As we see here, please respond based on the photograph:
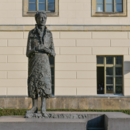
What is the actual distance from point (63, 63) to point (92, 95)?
2677 millimetres

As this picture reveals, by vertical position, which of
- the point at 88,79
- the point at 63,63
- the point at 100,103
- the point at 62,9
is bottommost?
the point at 100,103

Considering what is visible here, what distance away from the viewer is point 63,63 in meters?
15.5

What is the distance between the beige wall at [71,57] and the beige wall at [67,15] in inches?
29.9

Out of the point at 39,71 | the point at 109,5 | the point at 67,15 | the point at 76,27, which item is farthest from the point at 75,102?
the point at 39,71

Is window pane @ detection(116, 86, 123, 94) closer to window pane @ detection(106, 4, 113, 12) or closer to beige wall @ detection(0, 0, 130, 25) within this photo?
beige wall @ detection(0, 0, 130, 25)

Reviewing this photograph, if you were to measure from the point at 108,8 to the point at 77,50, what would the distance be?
347cm

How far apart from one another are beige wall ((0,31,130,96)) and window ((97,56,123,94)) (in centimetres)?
40

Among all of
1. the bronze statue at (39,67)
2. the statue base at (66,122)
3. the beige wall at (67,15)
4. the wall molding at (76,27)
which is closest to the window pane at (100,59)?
the wall molding at (76,27)

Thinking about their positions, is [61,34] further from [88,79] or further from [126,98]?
[126,98]

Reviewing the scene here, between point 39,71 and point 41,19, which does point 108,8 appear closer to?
point 41,19

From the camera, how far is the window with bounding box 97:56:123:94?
1578cm

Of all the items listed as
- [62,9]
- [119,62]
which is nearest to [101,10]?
[62,9]

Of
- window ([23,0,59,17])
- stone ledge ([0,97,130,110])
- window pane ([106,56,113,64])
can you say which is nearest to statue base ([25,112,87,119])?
stone ledge ([0,97,130,110])

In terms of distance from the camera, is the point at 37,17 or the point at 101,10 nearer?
the point at 37,17
